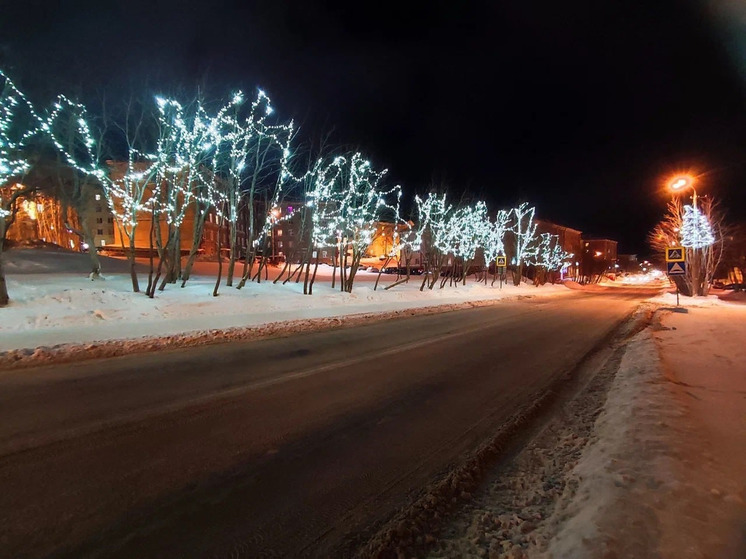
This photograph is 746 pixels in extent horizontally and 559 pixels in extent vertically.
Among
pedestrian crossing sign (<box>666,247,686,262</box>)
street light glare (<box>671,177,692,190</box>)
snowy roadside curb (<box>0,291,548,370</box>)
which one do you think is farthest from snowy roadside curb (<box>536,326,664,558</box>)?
street light glare (<box>671,177,692,190</box>)

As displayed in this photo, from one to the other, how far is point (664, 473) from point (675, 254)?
17533 millimetres

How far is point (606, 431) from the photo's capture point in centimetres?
532

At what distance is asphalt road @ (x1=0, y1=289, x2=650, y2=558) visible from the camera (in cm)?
328

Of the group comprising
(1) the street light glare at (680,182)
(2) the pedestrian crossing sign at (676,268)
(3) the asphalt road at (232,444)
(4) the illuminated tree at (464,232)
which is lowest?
(3) the asphalt road at (232,444)

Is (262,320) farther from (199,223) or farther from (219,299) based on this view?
(199,223)

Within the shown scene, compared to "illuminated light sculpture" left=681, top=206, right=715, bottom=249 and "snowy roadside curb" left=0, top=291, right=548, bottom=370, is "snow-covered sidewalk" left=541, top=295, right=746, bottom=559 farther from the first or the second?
"illuminated light sculpture" left=681, top=206, right=715, bottom=249

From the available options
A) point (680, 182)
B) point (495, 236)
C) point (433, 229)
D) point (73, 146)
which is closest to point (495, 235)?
point (495, 236)

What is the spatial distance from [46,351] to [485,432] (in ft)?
29.1

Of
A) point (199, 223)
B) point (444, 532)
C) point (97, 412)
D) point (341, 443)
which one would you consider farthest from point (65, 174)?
point (444, 532)

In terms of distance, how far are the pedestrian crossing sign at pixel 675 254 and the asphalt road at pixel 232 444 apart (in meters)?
12.2

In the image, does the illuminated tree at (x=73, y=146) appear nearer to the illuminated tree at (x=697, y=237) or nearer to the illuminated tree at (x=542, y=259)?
the illuminated tree at (x=697, y=237)

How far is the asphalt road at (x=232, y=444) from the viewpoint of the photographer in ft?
10.8

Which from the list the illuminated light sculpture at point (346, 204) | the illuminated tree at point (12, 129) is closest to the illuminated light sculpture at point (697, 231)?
the illuminated light sculpture at point (346, 204)

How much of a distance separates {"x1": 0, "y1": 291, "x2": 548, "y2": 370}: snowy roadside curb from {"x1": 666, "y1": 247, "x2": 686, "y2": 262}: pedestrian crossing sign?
41.2ft
